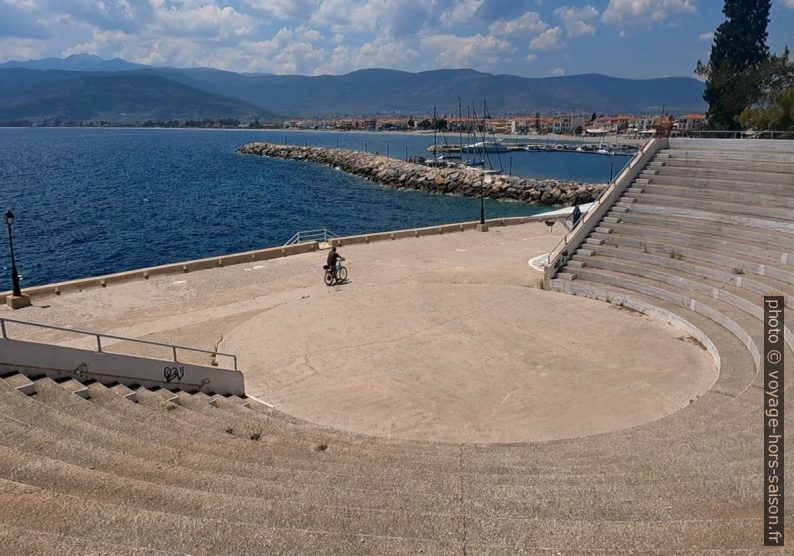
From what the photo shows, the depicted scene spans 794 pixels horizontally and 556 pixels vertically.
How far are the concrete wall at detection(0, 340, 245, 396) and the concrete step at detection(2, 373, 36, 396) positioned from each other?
0.25 metres

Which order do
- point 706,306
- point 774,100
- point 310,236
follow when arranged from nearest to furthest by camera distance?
point 706,306 → point 774,100 → point 310,236

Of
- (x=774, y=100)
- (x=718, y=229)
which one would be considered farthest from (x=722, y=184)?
(x=774, y=100)

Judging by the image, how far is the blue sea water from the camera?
42.7 m

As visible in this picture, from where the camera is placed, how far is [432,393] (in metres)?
12.7

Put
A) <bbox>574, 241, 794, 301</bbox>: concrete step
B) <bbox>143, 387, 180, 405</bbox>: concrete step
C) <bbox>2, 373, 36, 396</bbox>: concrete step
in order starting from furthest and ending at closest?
<bbox>574, 241, 794, 301</bbox>: concrete step < <bbox>143, 387, 180, 405</bbox>: concrete step < <bbox>2, 373, 36, 396</bbox>: concrete step

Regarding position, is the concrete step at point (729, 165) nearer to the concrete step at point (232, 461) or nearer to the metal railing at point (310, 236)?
the metal railing at point (310, 236)

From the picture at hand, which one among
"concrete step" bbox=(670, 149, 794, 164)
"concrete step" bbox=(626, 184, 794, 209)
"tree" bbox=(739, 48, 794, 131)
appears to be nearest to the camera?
"concrete step" bbox=(626, 184, 794, 209)

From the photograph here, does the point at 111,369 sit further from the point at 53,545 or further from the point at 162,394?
the point at 53,545

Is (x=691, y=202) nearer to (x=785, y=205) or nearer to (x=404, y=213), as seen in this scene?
(x=785, y=205)

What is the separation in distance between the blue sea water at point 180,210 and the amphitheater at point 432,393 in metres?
21.0

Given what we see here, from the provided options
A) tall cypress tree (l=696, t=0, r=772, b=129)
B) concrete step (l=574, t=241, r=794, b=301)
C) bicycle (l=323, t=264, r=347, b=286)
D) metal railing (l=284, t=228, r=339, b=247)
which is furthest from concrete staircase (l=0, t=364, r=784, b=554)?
tall cypress tree (l=696, t=0, r=772, b=129)

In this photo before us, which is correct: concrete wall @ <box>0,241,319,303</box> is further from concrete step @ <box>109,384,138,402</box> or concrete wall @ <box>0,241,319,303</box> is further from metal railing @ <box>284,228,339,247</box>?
concrete step @ <box>109,384,138,402</box>

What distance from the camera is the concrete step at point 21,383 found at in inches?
345

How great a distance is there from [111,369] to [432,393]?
6.35 m
